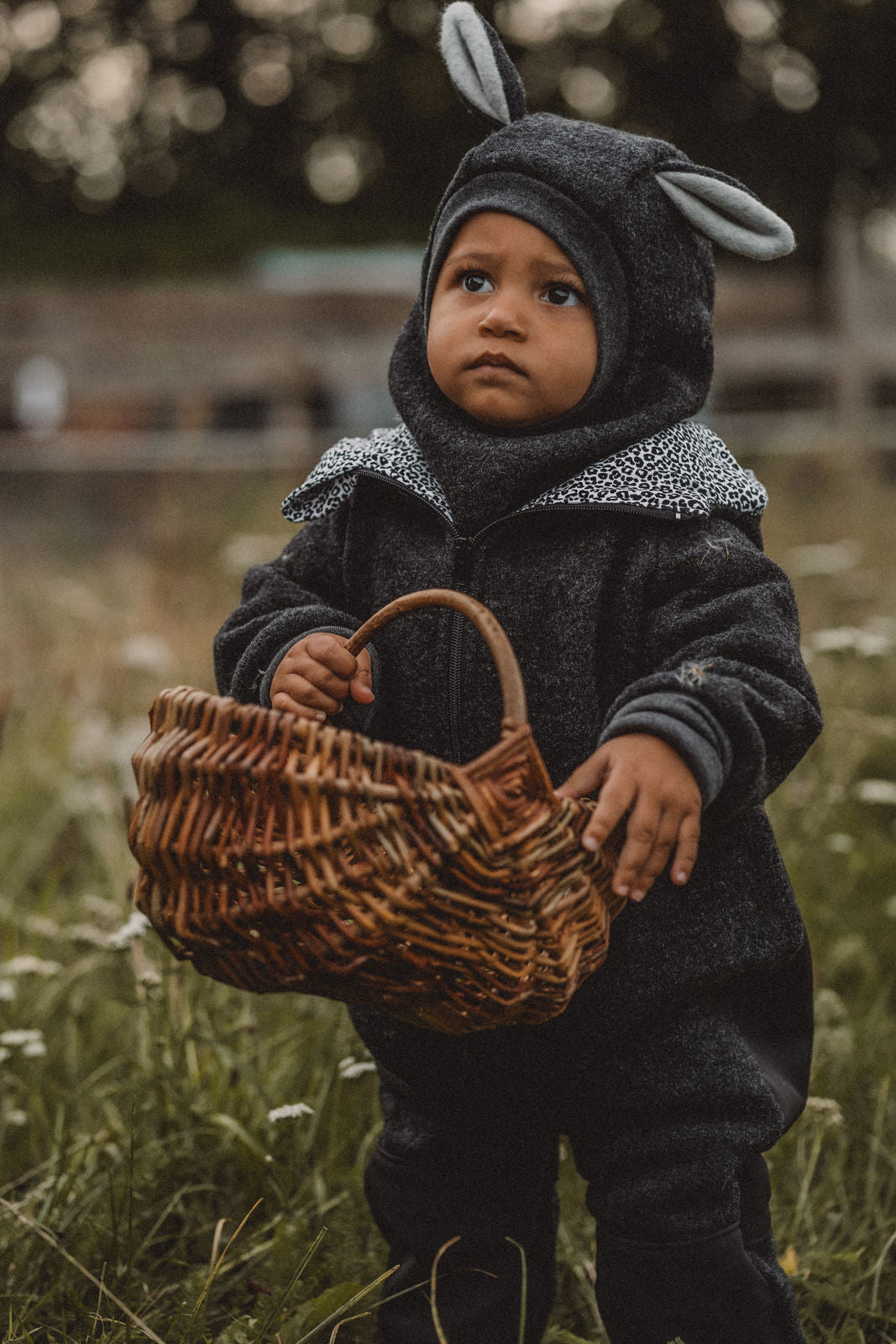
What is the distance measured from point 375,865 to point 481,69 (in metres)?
1.01

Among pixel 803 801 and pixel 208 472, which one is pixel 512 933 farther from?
pixel 208 472

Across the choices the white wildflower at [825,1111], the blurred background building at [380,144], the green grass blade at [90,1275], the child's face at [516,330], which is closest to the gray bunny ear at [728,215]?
the child's face at [516,330]

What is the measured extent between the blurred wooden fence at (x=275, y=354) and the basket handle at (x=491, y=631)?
15.1ft

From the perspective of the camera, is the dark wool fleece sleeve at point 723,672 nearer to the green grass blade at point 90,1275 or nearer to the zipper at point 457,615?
the zipper at point 457,615

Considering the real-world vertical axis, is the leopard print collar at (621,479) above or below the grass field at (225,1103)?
above

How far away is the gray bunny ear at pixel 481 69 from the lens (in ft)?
5.27

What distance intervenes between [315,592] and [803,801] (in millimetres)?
1507

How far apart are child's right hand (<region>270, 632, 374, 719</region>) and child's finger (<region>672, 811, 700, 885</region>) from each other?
40 centimetres

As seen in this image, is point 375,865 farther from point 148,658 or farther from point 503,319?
point 148,658

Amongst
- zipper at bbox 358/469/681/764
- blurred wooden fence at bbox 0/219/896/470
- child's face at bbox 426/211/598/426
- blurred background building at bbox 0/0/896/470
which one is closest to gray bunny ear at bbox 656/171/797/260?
child's face at bbox 426/211/598/426

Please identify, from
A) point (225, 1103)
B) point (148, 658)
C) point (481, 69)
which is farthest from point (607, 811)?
point (148, 658)

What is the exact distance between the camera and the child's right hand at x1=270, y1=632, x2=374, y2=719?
1.45 m

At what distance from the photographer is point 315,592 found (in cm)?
170

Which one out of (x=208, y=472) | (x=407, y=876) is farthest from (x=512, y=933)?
(x=208, y=472)
